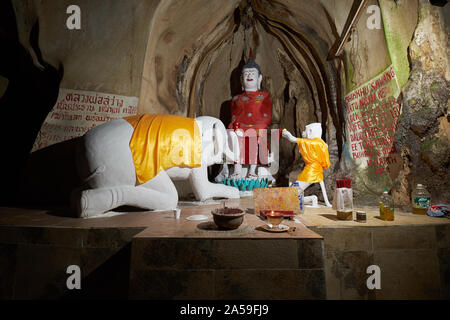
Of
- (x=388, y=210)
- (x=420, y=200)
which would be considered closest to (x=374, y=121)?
(x=420, y=200)

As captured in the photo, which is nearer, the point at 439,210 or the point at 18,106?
the point at 439,210

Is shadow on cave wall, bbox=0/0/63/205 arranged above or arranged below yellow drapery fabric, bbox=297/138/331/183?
above

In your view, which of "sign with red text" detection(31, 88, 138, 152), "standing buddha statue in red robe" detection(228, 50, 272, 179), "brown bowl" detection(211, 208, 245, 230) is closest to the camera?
"brown bowl" detection(211, 208, 245, 230)

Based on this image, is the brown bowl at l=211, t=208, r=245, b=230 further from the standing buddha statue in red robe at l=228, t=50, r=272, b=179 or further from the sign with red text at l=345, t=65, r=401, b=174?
the standing buddha statue in red robe at l=228, t=50, r=272, b=179

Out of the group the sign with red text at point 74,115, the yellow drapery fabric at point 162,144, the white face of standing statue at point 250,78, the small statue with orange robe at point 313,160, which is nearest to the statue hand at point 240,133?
the white face of standing statue at point 250,78

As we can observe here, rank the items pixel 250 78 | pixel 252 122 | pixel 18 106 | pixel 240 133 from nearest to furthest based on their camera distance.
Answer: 1. pixel 18 106
2. pixel 240 133
3. pixel 252 122
4. pixel 250 78

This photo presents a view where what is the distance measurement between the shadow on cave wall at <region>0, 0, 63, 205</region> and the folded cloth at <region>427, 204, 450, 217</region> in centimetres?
518

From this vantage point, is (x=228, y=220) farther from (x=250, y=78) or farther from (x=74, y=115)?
(x=250, y=78)

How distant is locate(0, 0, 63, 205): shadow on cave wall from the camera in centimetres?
341

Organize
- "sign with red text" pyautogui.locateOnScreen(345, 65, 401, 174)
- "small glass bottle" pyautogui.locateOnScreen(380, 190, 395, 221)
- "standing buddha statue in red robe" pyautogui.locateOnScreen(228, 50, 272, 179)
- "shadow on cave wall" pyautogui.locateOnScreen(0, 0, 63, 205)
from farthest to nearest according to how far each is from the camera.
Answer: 1. "standing buddha statue in red robe" pyautogui.locateOnScreen(228, 50, 272, 179)
2. "shadow on cave wall" pyautogui.locateOnScreen(0, 0, 63, 205)
3. "sign with red text" pyautogui.locateOnScreen(345, 65, 401, 174)
4. "small glass bottle" pyautogui.locateOnScreen(380, 190, 395, 221)

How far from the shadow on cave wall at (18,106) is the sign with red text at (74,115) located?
1.80 ft

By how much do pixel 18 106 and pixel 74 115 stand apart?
4.51 feet

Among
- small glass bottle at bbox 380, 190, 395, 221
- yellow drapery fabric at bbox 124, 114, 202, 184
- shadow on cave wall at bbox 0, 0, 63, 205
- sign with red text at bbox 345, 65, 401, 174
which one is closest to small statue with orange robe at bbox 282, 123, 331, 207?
sign with red text at bbox 345, 65, 401, 174

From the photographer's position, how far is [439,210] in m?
2.11
